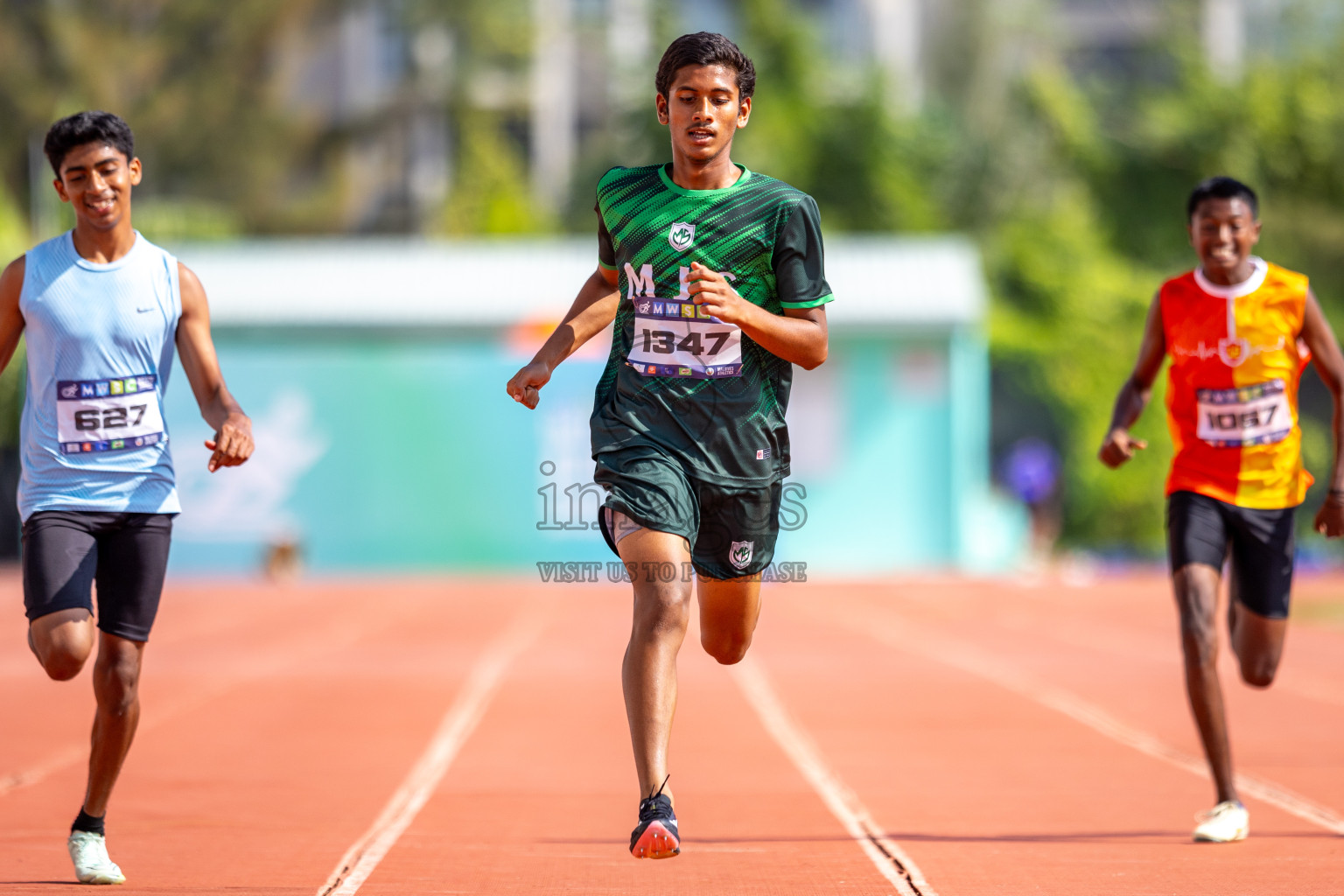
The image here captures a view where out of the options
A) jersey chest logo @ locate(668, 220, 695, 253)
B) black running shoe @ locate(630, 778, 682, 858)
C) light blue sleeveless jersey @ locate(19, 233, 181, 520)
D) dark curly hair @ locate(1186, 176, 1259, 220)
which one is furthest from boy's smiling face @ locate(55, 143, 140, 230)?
dark curly hair @ locate(1186, 176, 1259, 220)

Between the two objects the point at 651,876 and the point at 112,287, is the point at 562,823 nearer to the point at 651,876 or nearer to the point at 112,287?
the point at 651,876

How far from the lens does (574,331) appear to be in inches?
182

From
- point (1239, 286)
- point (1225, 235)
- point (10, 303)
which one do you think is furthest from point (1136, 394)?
point (10, 303)

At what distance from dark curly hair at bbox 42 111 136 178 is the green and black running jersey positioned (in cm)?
146

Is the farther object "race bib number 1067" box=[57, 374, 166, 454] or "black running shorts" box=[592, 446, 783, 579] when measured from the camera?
"race bib number 1067" box=[57, 374, 166, 454]

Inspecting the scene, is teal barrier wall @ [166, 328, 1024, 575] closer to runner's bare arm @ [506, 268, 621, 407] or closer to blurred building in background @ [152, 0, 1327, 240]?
runner's bare arm @ [506, 268, 621, 407]

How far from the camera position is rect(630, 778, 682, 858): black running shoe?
13.0ft

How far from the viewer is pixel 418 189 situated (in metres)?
50.3

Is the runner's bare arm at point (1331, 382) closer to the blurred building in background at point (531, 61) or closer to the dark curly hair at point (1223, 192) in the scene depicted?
the dark curly hair at point (1223, 192)

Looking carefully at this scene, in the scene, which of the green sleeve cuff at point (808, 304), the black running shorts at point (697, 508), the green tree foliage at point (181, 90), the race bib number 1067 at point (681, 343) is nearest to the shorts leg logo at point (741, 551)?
the black running shorts at point (697, 508)

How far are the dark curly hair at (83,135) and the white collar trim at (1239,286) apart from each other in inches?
132

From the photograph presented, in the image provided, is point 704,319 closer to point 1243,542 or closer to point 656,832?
point 656,832

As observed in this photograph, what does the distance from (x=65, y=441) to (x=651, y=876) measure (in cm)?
199

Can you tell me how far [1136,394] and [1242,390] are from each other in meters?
0.39
